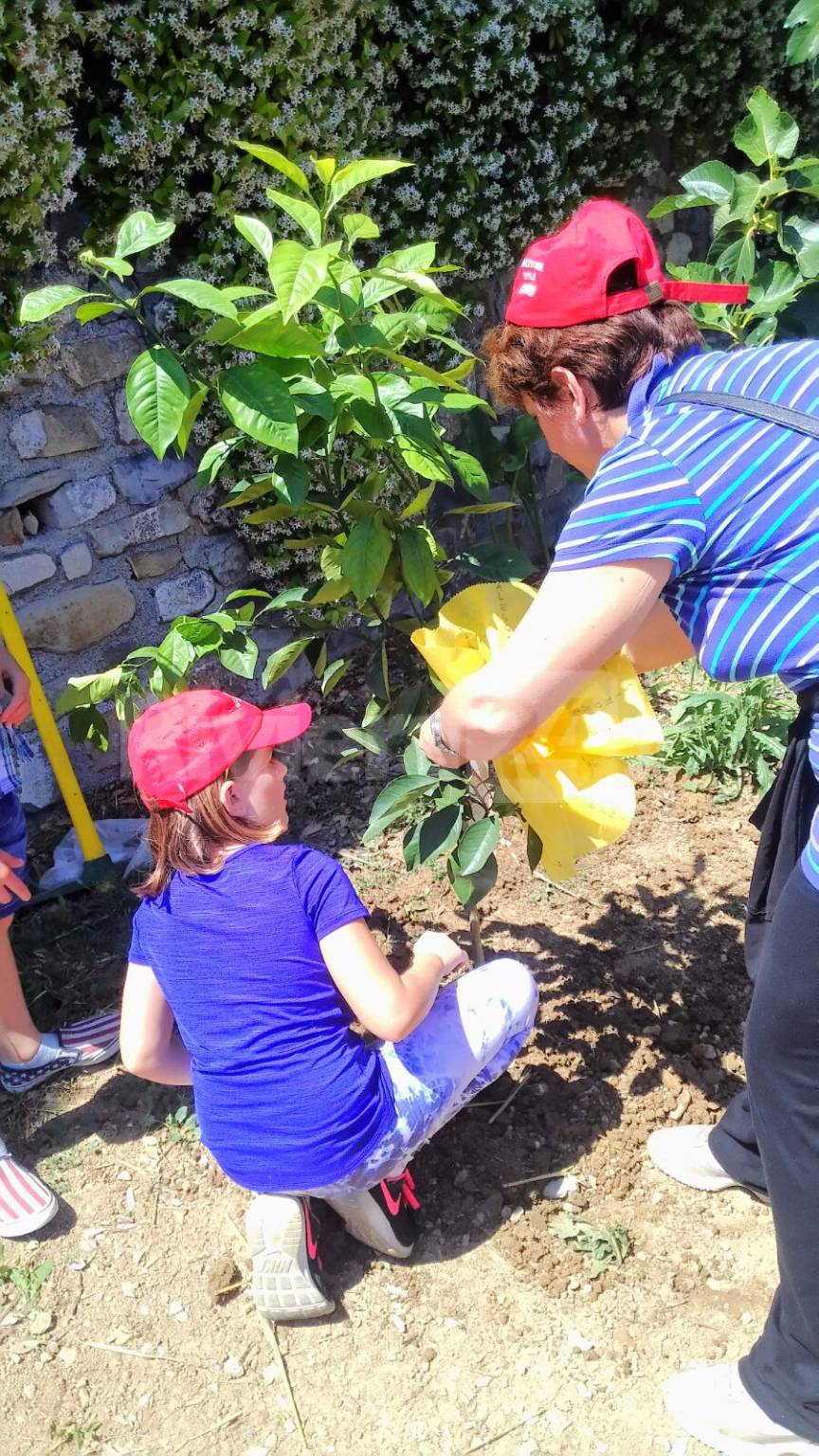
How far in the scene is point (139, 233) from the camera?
1.60 metres

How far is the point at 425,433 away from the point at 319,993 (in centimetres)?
86

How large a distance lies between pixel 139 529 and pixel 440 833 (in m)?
1.57

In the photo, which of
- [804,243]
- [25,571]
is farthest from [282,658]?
[804,243]

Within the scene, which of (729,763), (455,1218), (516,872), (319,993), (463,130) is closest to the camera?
(319,993)

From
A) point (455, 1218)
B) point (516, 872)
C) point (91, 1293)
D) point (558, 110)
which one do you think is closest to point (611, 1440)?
point (455, 1218)

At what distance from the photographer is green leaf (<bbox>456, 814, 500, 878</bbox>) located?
6.44 ft

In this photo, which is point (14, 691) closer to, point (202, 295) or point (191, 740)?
point (191, 740)

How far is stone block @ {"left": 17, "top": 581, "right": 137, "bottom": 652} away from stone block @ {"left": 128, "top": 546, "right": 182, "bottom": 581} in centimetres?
6

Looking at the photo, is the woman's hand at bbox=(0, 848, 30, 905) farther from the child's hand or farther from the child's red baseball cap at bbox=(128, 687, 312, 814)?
the child's hand

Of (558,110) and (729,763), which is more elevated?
(558,110)

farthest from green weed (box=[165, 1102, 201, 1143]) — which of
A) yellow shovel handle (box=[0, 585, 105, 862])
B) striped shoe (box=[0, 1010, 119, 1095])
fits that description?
yellow shovel handle (box=[0, 585, 105, 862])

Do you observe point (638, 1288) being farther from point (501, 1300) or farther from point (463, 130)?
point (463, 130)

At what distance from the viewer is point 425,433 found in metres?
1.71

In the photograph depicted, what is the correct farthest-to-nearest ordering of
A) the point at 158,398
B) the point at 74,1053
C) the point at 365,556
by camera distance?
the point at 74,1053 → the point at 365,556 → the point at 158,398
